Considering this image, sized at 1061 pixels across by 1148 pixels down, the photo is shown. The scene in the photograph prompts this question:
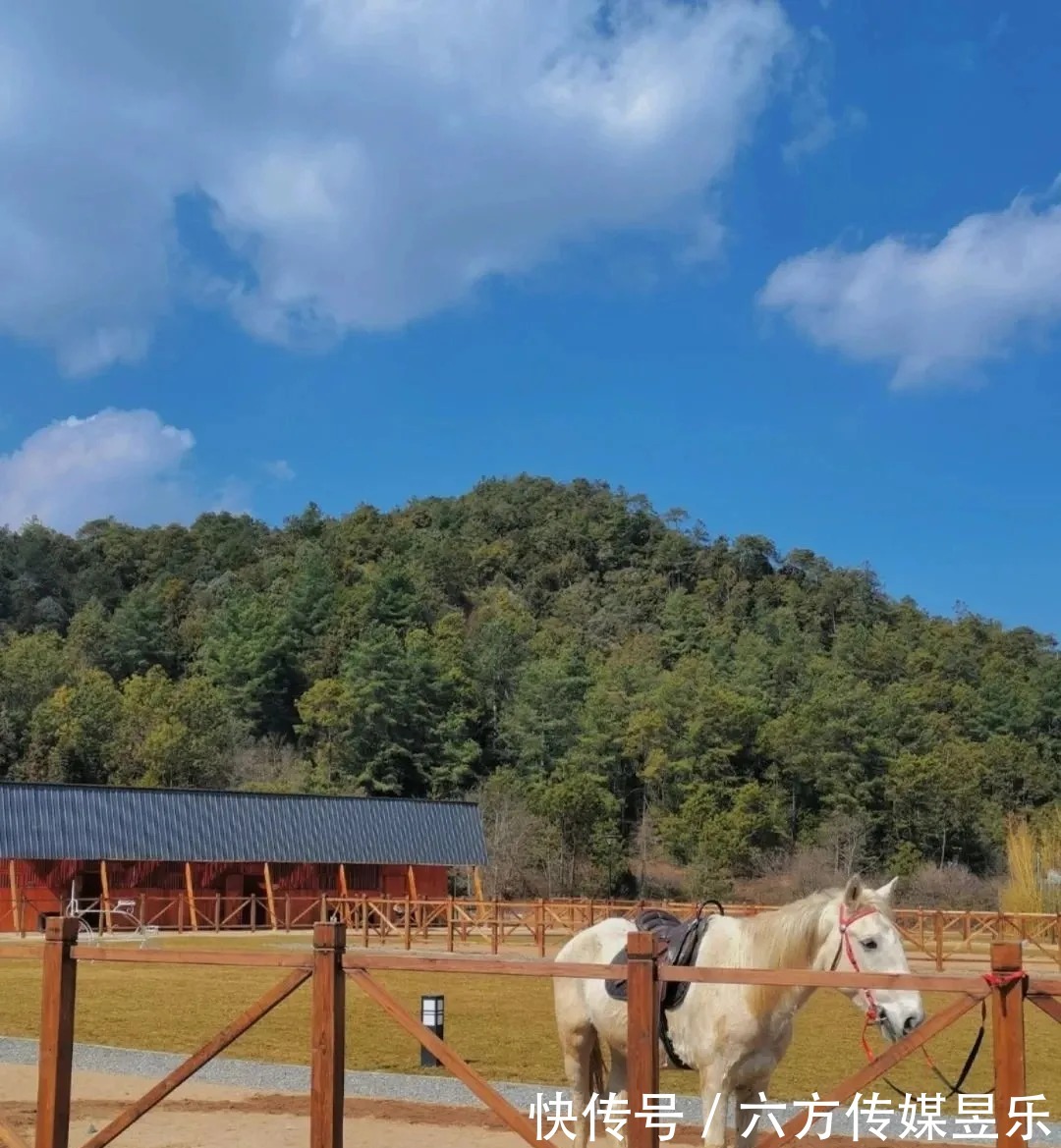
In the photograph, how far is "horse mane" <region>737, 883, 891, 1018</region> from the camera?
671 cm

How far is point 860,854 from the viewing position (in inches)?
2450

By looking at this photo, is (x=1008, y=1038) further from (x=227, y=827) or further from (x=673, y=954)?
(x=227, y=827)

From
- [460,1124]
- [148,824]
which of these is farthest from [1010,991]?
[148,824]

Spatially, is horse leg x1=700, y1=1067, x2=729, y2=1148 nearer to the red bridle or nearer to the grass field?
the red bridle

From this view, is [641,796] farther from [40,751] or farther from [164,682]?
[40,751]

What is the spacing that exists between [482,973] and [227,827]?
3889 cm

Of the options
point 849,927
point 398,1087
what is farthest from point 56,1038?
point 398,1087

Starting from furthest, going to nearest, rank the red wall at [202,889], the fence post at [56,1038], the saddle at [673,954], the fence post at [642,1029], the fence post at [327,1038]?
the red wall at [202,889], the saddle at [673,954], the fence post at [56,1038], the fence post at [327,1038], the fence post at [642,1029]

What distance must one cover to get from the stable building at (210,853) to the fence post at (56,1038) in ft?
103

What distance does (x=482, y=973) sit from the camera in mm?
5207

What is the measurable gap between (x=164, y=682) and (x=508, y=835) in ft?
76.8

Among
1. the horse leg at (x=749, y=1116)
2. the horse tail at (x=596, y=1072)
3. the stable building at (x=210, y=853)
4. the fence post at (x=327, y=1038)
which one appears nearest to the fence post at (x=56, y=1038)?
the fence post at (x=327, y=1038)

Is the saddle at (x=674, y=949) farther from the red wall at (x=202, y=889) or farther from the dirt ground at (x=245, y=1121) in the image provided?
the red wall at (x=202, y=889)

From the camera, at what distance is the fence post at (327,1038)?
5.45m
